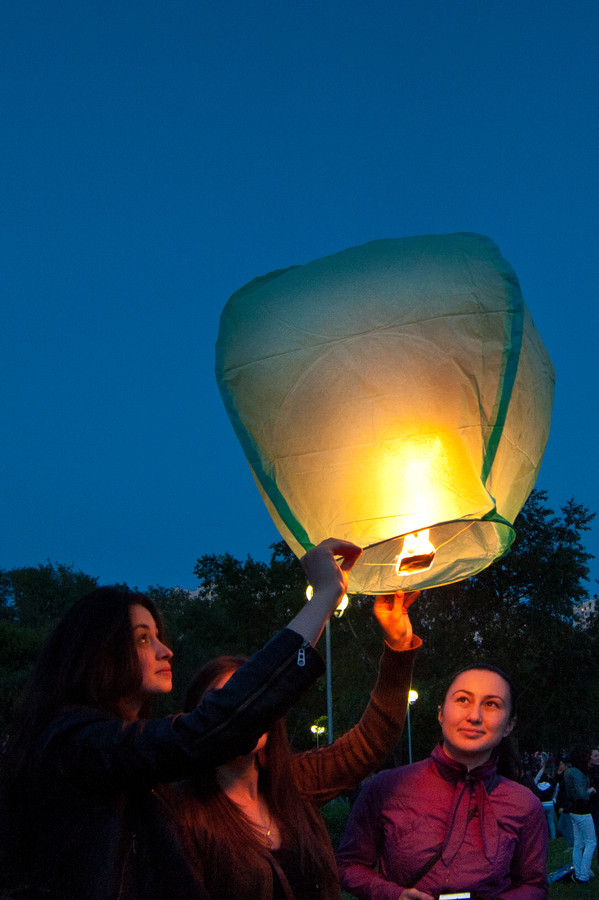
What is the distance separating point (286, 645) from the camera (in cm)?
196

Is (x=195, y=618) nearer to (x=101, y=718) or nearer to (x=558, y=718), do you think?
(x=558, y=718)

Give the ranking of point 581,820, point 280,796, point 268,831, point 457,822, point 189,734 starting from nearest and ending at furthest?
point 189,734 < point 268,831 < point 280,796 < point 457,822 < point 581,820

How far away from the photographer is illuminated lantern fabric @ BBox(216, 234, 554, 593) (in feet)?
8.93

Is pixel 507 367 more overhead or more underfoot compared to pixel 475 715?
more overhead

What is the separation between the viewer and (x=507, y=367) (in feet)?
9.30

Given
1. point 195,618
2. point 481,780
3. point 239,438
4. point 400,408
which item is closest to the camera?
point 400,408

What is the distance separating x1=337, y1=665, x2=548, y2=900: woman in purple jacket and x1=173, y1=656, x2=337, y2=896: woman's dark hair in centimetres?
44

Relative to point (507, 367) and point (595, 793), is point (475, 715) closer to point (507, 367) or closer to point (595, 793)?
point (507, 367)

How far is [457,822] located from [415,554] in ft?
4.13

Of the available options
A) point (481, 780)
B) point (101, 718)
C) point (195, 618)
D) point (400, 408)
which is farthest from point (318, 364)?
point (195, 618)

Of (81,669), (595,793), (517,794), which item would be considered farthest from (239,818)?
(595,793)

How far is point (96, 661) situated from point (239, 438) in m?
1.09

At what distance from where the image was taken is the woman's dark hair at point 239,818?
2543 mm

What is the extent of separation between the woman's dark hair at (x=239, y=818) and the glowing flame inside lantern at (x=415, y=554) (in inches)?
24.6
